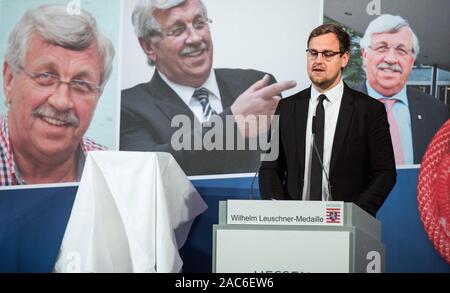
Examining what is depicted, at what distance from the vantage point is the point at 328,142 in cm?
463

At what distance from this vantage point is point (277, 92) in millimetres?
6262

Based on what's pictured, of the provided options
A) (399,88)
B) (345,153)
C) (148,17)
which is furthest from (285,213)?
(148,17)

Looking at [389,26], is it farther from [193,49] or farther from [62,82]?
[62,82]

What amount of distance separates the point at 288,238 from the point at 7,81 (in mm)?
3121

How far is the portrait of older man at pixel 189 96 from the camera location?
6.24 meters

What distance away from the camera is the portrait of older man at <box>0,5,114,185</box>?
6.23 metres

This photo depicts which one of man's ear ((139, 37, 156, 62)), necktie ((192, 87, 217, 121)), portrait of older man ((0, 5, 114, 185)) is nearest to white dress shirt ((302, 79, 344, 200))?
necktie ((192, 87, 217, 121))

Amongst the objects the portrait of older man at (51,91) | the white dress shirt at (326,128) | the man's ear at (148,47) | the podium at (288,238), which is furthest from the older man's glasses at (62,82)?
the podium at (288,238)

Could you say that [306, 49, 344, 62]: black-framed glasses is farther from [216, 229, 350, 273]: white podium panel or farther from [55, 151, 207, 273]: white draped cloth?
[216, 229, 350, 273]: white podium panel

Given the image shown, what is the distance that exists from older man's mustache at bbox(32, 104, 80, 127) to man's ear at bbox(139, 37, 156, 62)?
66 centimetres

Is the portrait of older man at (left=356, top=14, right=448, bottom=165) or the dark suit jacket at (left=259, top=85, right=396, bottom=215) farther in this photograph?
the portrait of older man at (left=356, top=14, right=448, bottom=165)

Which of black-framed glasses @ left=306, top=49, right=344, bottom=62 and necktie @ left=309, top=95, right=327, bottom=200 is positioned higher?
black-framed glasses @ left=306, top=49, right=344, bottom=62
